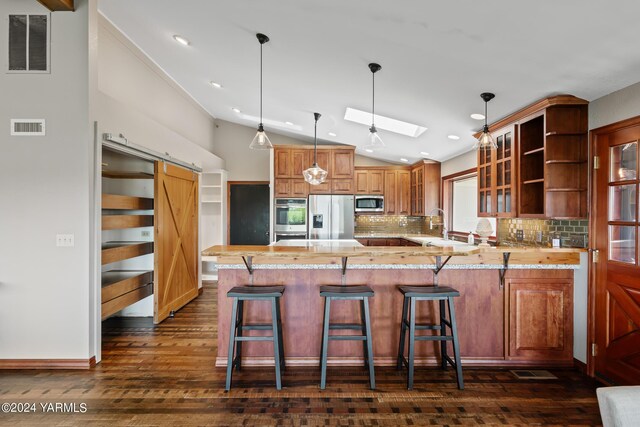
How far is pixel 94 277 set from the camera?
121 inches

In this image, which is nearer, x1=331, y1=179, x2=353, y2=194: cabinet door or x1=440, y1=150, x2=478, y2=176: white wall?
x1=440, y1=150, x2=478, y2=176: white wall

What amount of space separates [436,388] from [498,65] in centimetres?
243

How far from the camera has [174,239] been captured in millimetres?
4703

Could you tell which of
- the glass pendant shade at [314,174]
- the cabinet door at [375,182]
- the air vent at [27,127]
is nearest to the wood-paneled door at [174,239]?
the air vent at [27,127]

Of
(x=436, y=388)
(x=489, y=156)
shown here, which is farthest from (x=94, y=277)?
(x=489, y=156)

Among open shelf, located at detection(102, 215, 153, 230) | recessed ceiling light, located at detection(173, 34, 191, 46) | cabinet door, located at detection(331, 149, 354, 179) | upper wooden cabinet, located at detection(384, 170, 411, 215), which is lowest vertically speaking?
open shelf, located at detection(102, 215, 153, 230)

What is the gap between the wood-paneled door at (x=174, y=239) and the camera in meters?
4.23

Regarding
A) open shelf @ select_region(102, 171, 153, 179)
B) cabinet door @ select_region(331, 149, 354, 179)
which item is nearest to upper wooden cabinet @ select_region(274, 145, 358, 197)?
cabinet door @ select_region(331, 149, 354, 179)

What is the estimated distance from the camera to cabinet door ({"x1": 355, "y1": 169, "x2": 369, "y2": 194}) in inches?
273

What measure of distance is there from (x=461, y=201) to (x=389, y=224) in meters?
1.69

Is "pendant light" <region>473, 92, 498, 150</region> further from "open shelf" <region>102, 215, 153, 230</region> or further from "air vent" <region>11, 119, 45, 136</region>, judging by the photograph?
"air vent" <region>11, 119, 45, 136</region>

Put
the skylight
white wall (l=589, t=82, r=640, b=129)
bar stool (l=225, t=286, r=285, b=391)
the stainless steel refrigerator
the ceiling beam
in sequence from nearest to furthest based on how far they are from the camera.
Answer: white wall (l=589, t=82, r=640, b=129) < bar stool (l=225, t=286, r=285, b=391) < the ceiling beam < the skylight < the stainless steel refrigerator

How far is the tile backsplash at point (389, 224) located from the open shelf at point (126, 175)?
4.05 m

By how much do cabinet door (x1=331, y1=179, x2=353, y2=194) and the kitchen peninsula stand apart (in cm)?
340
